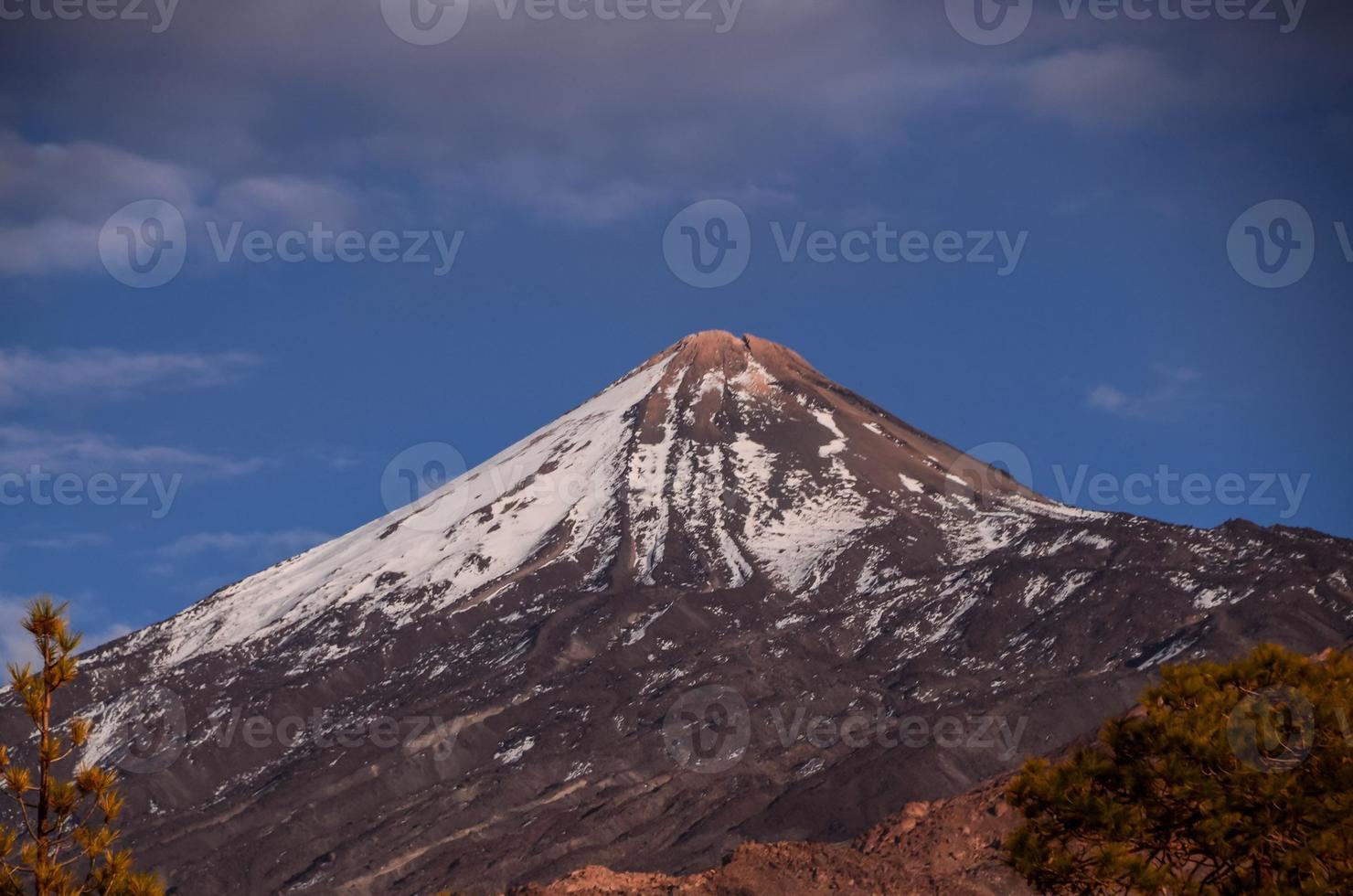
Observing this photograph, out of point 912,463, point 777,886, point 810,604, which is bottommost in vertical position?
point 777,886

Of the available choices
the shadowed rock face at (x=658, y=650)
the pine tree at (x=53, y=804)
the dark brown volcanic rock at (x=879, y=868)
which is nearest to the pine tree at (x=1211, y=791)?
the pine tree at (x=53, y=804)

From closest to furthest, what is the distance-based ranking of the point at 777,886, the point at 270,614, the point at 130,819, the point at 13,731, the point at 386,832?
the point at 777,886 < the point at 386,832 < the point at 130,819 < the point at 13,731 < the point at 270,614

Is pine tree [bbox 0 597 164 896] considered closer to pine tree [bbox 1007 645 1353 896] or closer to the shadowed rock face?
pine tree [bbox 1007 645 1353 896]

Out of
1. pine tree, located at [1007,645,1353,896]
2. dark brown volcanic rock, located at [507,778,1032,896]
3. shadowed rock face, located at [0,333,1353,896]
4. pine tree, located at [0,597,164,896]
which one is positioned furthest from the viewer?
shadowed rock face, located at [0,333,1353,896]

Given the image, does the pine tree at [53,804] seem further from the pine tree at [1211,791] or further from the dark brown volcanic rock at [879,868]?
the dark brown volcanic rock at [879,868]

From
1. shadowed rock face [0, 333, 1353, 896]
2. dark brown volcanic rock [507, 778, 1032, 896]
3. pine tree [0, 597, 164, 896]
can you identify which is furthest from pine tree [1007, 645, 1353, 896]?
shadowed rock face [0, 333, 1353, 896]

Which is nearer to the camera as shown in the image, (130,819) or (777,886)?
(777,886)

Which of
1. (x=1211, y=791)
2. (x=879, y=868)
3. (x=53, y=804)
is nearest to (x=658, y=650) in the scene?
(x=879, y=868)

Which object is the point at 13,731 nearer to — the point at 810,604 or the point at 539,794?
the point at 539,794

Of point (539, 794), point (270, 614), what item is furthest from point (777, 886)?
point (270, 614)
